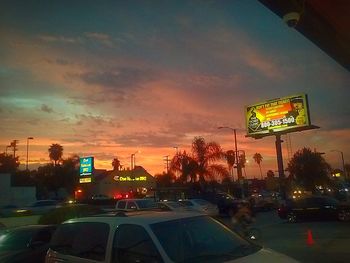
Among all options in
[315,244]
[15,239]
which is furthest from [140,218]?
[315,244]

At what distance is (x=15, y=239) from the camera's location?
1081cm

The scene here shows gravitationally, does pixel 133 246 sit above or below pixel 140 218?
below

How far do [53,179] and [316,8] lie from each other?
270 ft

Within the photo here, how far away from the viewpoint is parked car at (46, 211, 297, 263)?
527 centimetres

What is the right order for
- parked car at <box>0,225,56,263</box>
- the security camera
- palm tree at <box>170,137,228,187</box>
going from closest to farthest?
the security camera < parked car at <box>0,225,56,263</box> < palm tree at <box>170,137,228,187</box>

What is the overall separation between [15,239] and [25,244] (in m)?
0.37

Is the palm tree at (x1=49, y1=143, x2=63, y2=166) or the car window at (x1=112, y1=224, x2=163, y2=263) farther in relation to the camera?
the palm tree at (x1=49, y1=143, x2=63, y2=166)

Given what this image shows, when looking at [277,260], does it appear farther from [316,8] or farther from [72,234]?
[316,8]

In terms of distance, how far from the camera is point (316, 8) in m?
9.03

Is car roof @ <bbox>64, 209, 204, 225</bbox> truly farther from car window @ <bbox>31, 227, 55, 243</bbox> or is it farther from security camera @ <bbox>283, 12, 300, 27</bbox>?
car window @ <bbox>31, 227, 55, 243</bbox>

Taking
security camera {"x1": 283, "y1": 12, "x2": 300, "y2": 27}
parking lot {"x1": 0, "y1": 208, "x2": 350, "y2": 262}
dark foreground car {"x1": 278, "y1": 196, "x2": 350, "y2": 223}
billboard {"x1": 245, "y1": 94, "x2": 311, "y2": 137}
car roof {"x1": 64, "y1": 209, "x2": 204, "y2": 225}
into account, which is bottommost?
parking lot {"x1": 0, "y1": 208, "x2": 350, "y2": 262}

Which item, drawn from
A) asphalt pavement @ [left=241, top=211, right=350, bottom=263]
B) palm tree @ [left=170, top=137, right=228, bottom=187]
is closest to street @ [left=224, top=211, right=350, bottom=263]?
asphalt pavement @ [left=241, top=211, right=350, bottom=263]

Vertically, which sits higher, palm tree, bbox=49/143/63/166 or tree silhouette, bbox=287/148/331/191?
palm tree, bbox=49/143/63/166

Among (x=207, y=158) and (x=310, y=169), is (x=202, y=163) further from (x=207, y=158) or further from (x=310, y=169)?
(x=310, y=169)
